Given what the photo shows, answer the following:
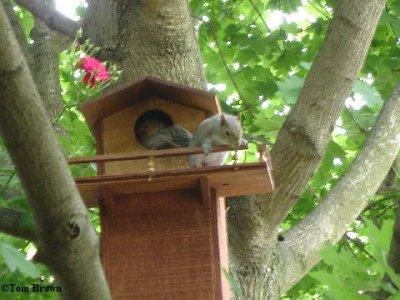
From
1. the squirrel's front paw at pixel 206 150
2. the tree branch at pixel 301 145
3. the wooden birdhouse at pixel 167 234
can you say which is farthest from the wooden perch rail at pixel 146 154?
the tree branch at pixel 301 145

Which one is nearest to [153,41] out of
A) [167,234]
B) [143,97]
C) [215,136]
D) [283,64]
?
[143,97]

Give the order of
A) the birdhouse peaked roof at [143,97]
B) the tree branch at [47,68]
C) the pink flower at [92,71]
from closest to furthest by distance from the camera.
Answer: the pink flower at [92,71]
the birdhouse peaked roof at [143,97]
the tree branch at [47,68]

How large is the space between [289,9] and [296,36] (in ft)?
2.09

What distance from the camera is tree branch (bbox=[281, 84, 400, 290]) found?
333cm

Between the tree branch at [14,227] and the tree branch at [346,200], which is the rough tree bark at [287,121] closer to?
the tree branch at [346,200]

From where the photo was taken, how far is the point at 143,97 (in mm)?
3053

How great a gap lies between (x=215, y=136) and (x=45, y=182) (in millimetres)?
1195

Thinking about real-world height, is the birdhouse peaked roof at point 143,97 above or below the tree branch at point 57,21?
below

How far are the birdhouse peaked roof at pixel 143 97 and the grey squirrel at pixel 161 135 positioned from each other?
10 centimetres

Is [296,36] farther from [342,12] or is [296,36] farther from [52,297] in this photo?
[52,297]

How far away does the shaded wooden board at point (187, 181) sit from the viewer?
2.48m

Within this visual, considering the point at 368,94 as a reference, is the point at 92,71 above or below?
below

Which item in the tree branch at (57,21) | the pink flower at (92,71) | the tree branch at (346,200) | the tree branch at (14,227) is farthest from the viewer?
the tree branch at (57,21)

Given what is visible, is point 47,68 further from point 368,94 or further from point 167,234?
point 167,234
